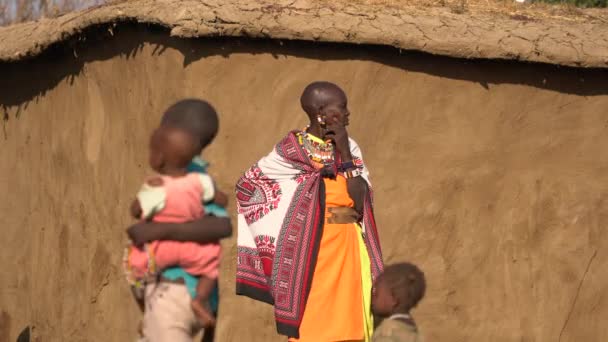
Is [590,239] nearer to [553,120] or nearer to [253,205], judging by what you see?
[553,120]

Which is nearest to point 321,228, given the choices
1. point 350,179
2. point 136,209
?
point 350,179

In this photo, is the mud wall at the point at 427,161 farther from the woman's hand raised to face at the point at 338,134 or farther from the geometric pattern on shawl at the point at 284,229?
the woman's hand raised to face at the point at 338,134

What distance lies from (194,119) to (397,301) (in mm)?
1306

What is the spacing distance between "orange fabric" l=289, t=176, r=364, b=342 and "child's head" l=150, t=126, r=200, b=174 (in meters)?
1.64

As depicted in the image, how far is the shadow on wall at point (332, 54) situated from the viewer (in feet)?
25.5

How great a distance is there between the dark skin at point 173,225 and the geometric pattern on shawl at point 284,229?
1480 mm

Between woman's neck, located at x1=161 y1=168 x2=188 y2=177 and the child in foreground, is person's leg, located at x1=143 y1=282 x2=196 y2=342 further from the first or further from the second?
the child in foreground

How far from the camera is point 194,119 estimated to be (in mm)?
5391

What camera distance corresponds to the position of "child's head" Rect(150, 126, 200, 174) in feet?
17.5

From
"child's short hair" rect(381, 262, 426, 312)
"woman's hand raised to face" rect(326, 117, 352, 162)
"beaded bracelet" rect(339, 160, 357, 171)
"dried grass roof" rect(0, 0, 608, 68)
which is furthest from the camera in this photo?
"dried grass roof" rect(0, 0, 608, 68)

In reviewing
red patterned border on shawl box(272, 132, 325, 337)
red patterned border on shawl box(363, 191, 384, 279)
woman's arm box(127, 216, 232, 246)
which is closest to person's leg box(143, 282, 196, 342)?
woman's arm box(127, 216, 232, 246)

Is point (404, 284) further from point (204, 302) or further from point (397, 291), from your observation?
point (204, 302)

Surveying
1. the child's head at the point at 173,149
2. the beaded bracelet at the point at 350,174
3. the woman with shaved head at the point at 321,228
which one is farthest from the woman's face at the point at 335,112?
the child's head at the point at 173,149

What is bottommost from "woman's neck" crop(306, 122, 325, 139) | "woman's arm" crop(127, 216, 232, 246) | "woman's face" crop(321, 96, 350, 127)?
"woman's arm" crop(127, 216, 232, 246)
